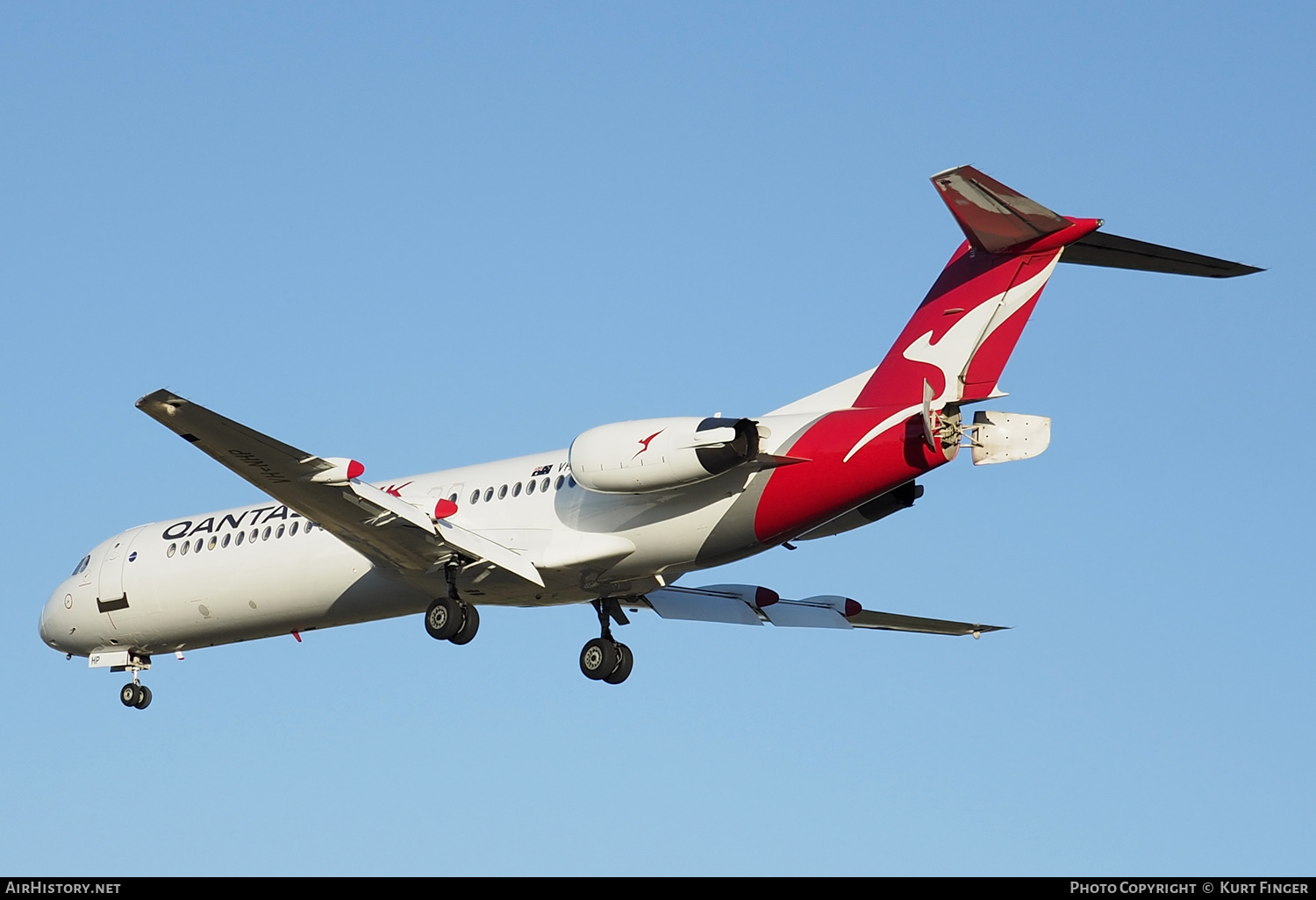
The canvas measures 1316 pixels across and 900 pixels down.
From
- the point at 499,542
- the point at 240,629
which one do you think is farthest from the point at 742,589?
the point at 240,629

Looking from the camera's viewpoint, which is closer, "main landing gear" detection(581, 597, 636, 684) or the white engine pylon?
the white engine pylon

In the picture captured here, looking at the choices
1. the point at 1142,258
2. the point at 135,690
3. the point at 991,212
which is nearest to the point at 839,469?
the point at 991,212

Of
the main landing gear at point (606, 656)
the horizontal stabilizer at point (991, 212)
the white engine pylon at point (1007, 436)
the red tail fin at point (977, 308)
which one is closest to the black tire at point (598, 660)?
the main landing gear at point (606, 656)

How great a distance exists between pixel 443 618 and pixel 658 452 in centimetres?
438

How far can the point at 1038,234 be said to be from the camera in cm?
2098

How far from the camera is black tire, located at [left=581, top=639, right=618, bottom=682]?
2600cm

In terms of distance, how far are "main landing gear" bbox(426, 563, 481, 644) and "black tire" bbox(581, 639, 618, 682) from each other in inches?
97.7

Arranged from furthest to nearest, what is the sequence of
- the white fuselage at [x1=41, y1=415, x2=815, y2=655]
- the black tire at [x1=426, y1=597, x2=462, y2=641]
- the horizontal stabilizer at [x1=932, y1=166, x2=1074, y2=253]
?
the black tire at [x1=426, y1=597, x2=462, y2=641], the white fuselage at [x1=41, y1=415, x2=815, y2=655], the horizontal stabilizer at [x1=932, y1=166, x2=1074, y2=253]

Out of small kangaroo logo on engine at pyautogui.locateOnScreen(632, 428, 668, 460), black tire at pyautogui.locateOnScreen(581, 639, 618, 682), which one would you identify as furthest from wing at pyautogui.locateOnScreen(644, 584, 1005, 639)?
small kangaroo logo on engine at pyautogui.locateOnScreen(632, 428, 668, 460)

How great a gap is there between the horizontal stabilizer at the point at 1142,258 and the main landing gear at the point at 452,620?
944cm

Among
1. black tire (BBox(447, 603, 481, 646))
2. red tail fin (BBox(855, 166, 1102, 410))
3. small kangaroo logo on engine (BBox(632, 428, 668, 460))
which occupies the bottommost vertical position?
black tire (BBox(447, 603, 481, 646))

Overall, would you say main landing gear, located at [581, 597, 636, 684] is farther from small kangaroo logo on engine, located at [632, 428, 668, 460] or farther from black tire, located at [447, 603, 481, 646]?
small kangaroo logo on engine, located at [632, 428, 668, 460]
